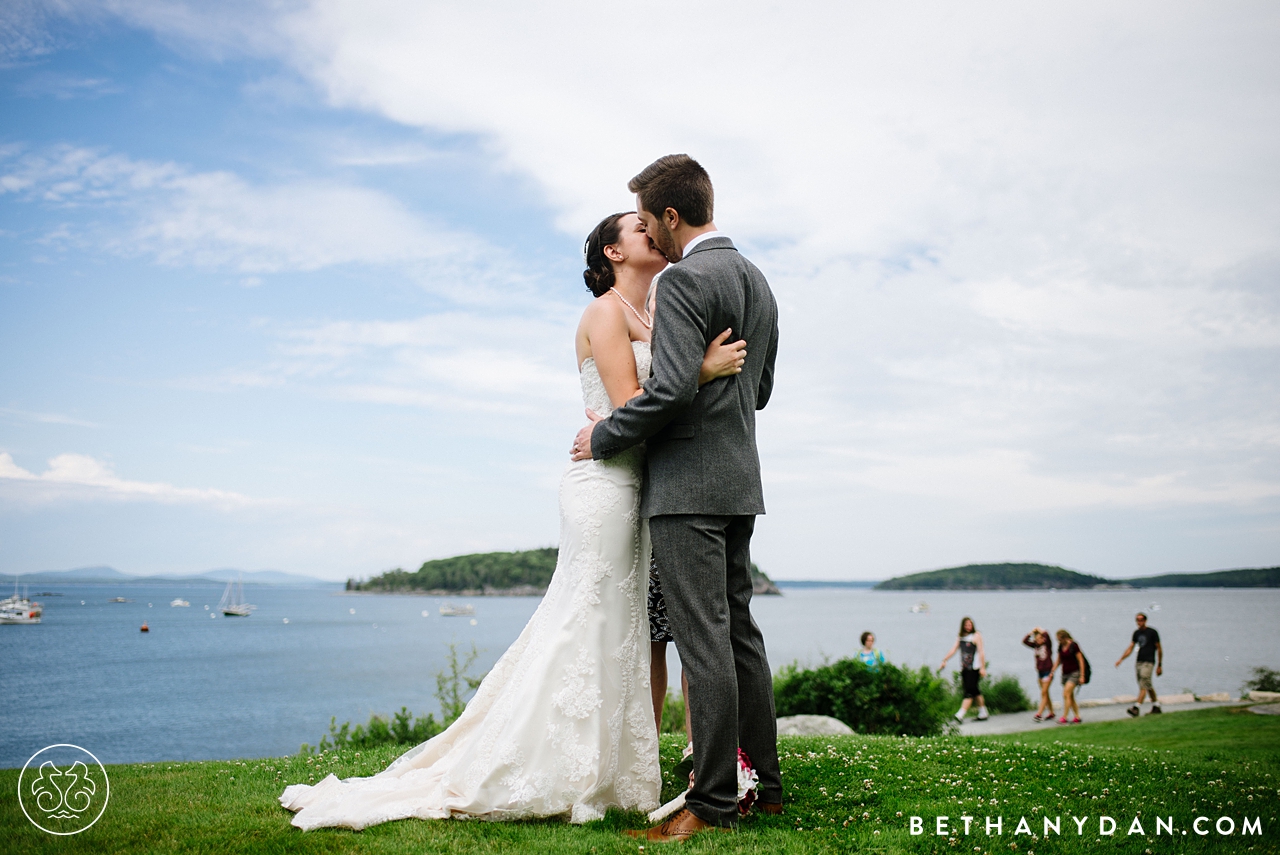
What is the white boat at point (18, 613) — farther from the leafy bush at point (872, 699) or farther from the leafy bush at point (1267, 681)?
the leafy bush at point (1267, 681)

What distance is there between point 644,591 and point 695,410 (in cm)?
119

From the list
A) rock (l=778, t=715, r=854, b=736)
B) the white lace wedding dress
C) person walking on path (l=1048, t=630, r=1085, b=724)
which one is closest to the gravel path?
person walking on path (l=1048, t=630, r=1085, b=724)

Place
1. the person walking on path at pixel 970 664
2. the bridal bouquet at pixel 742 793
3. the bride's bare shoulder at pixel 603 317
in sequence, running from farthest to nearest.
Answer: the person walking on path at pixel 970 664 → the bride's bare shoulder at pixel 603 317 → the bridal bouquet at pixel 742 793

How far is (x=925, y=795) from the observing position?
477 cm

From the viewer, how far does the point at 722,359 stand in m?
4.05

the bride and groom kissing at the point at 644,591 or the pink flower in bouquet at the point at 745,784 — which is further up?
the bride and groom kissing at the point at 644,591

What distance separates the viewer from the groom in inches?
155

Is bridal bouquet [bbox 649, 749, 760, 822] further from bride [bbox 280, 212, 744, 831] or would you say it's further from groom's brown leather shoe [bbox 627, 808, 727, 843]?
bride [bbox 280, 212, 744, 831]

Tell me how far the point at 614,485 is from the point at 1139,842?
3.19 m

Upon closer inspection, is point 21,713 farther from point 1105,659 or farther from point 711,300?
point 1105,659

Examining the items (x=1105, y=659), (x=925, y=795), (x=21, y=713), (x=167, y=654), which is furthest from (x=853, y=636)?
(x=925, y=795)

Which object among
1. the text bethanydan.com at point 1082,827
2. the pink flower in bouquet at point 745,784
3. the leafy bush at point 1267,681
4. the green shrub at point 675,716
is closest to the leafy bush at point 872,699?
the green shrub at point 675,716

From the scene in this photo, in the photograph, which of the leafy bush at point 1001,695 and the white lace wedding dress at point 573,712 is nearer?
the white lace wedding dress at point 573,712

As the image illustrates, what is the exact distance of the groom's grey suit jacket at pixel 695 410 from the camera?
395 cm
